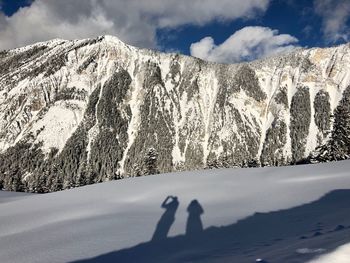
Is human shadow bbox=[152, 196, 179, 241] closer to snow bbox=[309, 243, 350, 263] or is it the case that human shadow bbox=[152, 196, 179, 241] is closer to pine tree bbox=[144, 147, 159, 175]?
snow bbox=[309, 243, 350, 263]

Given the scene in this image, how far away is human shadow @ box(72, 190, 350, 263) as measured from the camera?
632 centimetres

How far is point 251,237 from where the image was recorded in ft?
25.0

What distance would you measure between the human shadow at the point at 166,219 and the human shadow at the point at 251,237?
12.5 inches

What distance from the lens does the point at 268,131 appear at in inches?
7731

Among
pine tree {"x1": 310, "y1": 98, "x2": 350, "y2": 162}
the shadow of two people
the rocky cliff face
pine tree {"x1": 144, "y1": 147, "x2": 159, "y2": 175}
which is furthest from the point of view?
the rocky cliff face

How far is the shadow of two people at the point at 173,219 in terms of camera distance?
8.30 meters

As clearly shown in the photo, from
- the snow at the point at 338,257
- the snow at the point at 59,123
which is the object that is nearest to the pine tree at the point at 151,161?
the snow at the point at 338,257

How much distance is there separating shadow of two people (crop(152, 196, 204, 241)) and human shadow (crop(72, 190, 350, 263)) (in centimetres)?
2

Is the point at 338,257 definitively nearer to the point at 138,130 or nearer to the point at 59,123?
the point at 59,123

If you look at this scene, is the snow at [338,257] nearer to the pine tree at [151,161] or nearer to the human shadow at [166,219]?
the human shadow at [166,219]

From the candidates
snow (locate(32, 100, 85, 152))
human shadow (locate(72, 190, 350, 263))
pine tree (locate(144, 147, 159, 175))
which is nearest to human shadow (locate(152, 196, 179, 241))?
human shadow (locate(72, 190, 350, 263))

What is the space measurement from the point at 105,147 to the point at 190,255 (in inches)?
7111

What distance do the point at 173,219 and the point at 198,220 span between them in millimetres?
572

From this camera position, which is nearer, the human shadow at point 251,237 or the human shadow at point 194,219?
the human shadow at point 251,237
